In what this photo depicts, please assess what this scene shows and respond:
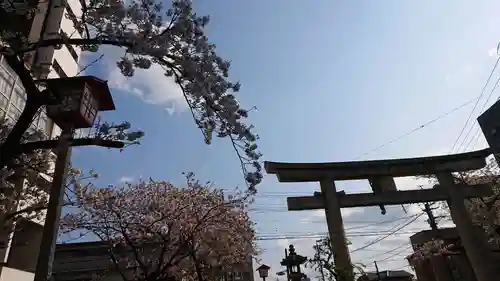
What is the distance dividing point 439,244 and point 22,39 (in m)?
17.2

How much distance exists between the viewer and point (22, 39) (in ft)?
15.2

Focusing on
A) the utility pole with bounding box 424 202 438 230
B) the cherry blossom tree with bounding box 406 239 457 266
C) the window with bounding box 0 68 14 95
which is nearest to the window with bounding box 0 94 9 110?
the window with bounding box 0 68 14 95

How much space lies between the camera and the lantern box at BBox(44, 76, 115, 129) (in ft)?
15.3

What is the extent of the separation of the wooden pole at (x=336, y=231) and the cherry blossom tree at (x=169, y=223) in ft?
17.2

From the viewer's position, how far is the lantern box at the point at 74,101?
184 inches

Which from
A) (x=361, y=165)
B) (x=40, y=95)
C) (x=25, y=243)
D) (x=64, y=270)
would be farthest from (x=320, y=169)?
(x=64, y=270)

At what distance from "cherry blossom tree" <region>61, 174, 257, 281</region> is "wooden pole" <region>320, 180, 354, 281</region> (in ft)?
17.2

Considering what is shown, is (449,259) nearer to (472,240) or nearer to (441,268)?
(441,268)

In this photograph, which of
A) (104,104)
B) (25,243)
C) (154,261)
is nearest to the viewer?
(104,104)

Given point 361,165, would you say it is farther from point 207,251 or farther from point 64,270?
point 64,270

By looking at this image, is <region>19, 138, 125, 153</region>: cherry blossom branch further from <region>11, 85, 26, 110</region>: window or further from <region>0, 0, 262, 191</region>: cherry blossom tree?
<region>11, 85, 26, 110</region>: window

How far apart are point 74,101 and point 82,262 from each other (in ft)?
59.6

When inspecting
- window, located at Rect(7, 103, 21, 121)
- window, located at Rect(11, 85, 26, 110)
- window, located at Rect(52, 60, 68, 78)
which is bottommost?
window, located at Rect(7, 103, 21, 121)

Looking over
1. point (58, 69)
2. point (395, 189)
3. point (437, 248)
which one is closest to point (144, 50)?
point (395, 189)
